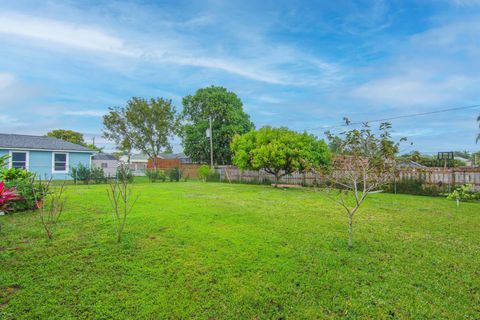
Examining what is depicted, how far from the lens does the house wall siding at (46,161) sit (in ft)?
52.4

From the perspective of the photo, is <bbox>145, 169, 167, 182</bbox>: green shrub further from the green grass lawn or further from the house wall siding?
the green grass lawn

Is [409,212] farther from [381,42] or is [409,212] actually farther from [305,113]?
[305,113]

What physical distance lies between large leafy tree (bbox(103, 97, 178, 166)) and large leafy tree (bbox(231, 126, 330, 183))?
15.8 metres

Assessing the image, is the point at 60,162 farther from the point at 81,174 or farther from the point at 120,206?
the point at 120,206

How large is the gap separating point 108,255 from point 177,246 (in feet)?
3.35

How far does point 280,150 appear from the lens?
510 inches

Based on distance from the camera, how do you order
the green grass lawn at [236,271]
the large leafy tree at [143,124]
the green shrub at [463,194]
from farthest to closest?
1. the large leafy tree at [143,124]
2. the green shrub at [463,194]
3. the green grass lawn at [236,271]

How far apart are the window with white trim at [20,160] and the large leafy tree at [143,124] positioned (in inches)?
477

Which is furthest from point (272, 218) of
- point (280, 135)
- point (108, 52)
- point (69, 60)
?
point (69, 60)

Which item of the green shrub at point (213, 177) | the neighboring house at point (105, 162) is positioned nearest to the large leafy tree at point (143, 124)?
the neighboring house at point (105, 162)

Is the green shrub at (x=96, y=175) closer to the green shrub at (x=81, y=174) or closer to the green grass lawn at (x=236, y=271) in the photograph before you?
the green shrub at (x=81, y=174)

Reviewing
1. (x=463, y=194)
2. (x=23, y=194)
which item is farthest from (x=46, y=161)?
(x=463, y=194)

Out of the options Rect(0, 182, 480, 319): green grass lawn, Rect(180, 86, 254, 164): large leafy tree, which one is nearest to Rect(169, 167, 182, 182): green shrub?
Rect(180, 86, 254, 164): large leafy tree

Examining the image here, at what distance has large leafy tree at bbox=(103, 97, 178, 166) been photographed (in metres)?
27.0
